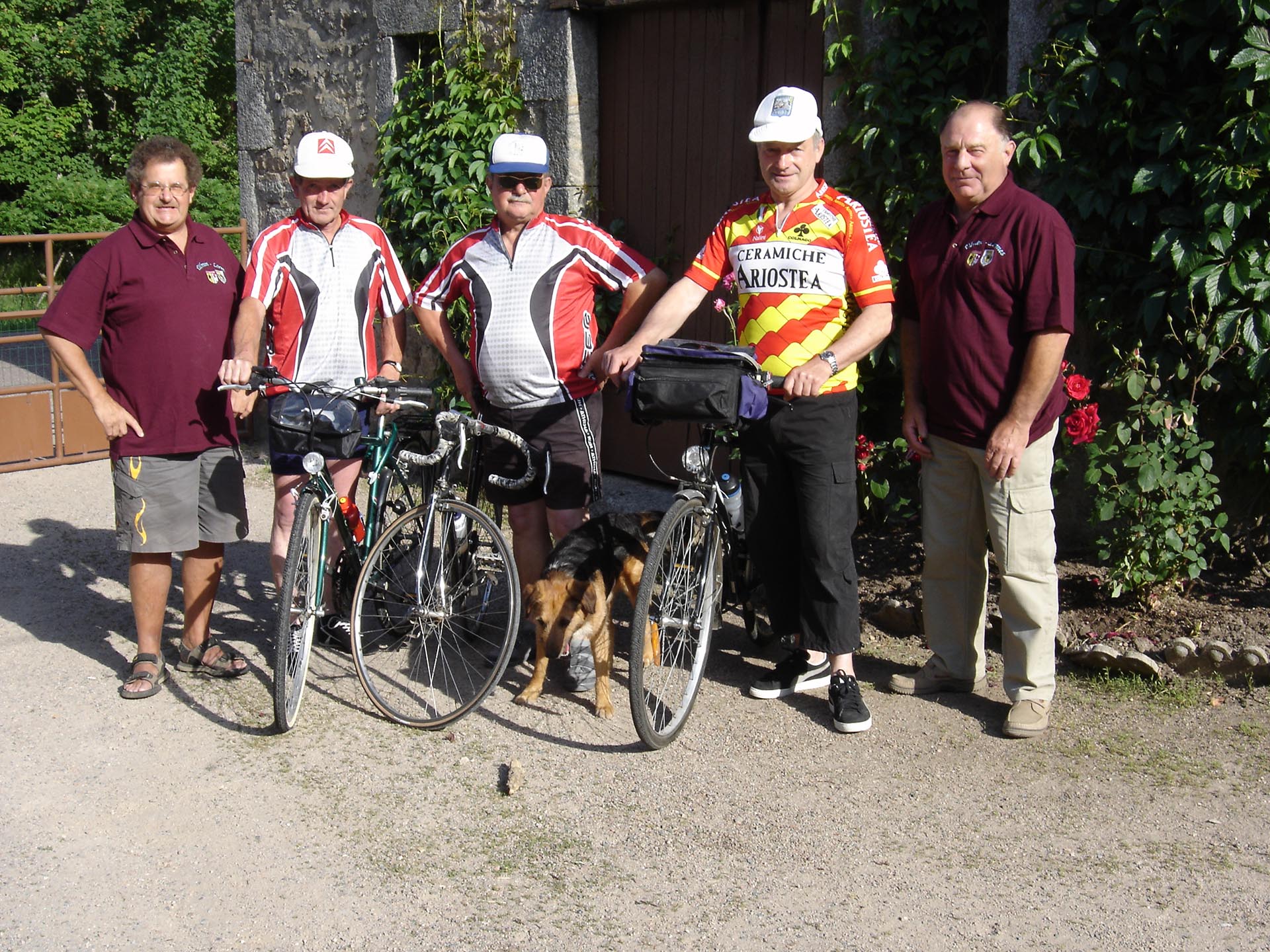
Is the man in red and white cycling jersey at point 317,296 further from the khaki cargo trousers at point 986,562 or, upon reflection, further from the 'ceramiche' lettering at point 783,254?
the khaki cargo trousers at point 986,562

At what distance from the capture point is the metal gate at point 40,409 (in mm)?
8039

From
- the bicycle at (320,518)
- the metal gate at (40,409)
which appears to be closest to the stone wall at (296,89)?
the metal gate at (40,409)

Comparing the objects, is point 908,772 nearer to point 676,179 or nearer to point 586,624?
point 586,624

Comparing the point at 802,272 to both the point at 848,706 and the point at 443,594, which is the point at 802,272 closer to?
the point at 848,706

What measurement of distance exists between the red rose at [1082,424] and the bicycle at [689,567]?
1257 millimetres

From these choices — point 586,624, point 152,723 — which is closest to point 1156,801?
point 586,624

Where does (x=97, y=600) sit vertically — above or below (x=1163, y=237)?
below

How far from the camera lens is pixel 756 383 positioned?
3.95 metres

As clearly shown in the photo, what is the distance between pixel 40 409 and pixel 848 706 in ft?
20.2

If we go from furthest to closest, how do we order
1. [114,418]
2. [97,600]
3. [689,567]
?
[97,600]
[114,418]
[689,567]

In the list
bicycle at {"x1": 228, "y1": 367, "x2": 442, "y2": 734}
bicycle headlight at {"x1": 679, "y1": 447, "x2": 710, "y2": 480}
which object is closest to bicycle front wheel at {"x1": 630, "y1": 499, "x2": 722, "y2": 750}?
bicycle headlight at {"x1": 679, "y1": 447, "x2": 710, "y2": 480}

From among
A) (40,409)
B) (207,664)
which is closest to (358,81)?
(40,409)

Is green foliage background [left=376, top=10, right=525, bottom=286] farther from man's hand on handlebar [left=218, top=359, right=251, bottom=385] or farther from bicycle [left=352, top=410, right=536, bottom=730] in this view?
man's hand on handlebar [left=218, top=359, right=251, bottom=385]

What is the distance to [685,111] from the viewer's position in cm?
645
